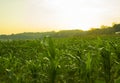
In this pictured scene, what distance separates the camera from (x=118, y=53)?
424 centimetres

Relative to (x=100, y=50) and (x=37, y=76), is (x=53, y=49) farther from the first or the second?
(x=37, y=76)

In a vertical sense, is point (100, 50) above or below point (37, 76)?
above

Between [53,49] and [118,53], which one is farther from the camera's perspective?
[118,53]

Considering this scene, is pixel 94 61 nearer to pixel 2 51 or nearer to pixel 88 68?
Answer: pixel 88 68

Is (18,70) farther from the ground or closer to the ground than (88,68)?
closer to the ground

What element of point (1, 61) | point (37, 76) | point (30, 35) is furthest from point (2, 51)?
point (30, 35)

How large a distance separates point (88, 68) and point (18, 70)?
9.74 ft

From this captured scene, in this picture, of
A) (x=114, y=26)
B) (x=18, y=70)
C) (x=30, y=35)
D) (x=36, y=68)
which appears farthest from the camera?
(x=30, y=35)

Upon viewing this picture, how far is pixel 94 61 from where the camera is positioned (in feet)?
12.1

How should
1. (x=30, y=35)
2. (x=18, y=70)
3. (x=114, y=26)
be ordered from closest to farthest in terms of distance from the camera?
(x=18, y=70) → (x=114, y=26) → (x=30, y=35)

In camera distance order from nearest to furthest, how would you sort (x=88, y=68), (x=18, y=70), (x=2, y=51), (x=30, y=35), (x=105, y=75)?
(x=88, y=68) < (x=105, y=75) < (x=18, y=70) < (x=2, y=51) < (x=30, y=35)

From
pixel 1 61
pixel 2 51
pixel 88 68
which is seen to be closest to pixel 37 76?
pixel 88 68

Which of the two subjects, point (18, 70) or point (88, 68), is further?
point (18, 70)

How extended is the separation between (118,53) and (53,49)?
158cm
